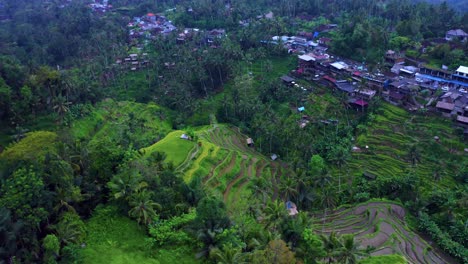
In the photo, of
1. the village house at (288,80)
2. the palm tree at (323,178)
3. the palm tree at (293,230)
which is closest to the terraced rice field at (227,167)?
the palm tree at (323,178)

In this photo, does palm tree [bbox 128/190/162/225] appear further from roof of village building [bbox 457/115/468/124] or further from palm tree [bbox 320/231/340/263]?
roof of village building [bbox 457/115/468/124]

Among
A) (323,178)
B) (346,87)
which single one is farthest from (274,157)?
(346,87)

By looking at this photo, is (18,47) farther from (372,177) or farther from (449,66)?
(449,66)

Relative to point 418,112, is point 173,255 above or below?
above

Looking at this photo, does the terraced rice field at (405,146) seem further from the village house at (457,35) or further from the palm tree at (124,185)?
the palm tree at (124,185)

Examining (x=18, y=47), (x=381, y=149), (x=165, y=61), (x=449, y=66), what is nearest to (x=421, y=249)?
(x=381, y=149)

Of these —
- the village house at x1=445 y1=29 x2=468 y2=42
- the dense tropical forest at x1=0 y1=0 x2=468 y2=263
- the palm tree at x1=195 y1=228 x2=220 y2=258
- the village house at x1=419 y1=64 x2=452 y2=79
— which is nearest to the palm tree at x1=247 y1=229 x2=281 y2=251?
the dense tropical forest at x1=0 y1=0 x2=468 y2=263
